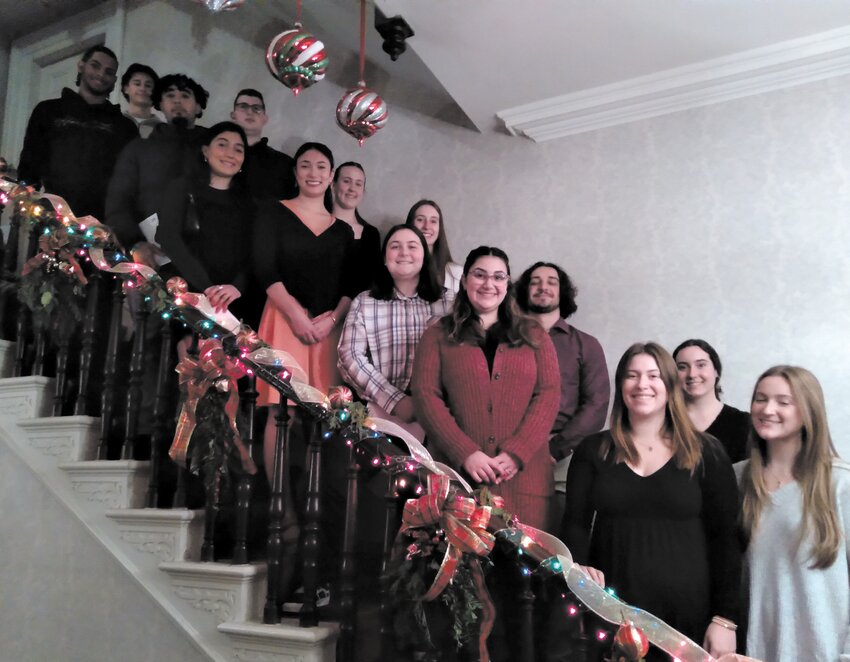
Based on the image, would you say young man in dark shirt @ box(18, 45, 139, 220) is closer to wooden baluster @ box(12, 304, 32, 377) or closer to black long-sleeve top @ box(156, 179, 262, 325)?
black long-sleeve top @ box(156, 179, 262, 325)

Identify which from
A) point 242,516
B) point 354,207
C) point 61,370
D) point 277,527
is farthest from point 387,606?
point 354,207

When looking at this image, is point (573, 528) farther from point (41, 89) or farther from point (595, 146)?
point (41, 89)

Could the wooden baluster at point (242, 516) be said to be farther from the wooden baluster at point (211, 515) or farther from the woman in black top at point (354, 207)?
the woman in black top at point (354, 207)

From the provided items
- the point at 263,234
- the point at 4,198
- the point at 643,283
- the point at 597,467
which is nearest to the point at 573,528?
the point at 597,467

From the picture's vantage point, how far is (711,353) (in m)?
3.39

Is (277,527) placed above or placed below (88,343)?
below

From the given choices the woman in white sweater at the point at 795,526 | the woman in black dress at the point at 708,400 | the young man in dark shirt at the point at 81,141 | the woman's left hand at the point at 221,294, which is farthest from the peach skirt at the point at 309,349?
the woman in white sweater at the point at 795,526

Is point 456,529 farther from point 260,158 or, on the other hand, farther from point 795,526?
point 260,158

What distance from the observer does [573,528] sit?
2340mm

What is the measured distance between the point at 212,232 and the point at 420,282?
1.11 m

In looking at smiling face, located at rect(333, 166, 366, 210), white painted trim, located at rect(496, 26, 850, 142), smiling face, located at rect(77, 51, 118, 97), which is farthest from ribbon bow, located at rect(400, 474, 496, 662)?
smiling face, located at rect(77, 51, 118, 97)

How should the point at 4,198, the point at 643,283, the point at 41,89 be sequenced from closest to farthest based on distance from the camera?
the point at 4,198 < the point at 643,283 < the point at 41,89

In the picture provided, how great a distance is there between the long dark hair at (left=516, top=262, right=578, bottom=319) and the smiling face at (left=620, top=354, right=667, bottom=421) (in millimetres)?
1272

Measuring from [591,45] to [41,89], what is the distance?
11.5 ft
